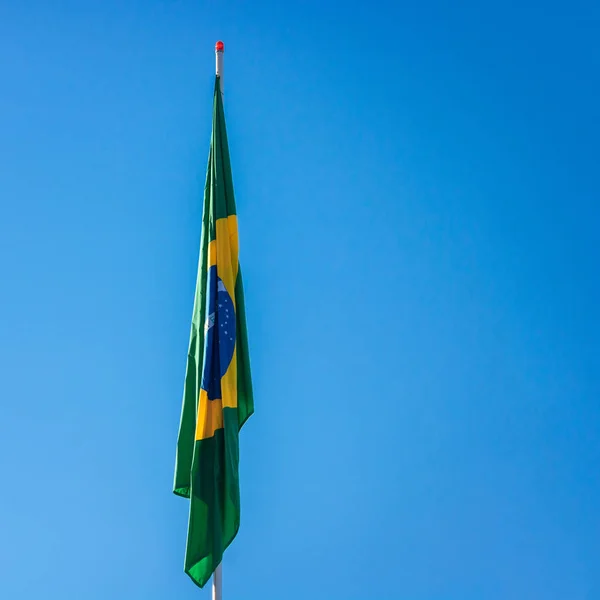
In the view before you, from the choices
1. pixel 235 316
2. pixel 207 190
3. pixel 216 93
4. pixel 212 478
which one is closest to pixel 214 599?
pixel 212 478

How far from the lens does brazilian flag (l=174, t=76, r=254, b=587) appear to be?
5176 mm

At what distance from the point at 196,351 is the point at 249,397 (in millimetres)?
451

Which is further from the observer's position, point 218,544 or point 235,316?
point 235,316

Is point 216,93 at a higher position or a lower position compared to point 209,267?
higher

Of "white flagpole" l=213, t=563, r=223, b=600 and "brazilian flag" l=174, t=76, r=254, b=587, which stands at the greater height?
"brazilian flag" l=174, t=76, r=254, b=587

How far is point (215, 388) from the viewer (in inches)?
211

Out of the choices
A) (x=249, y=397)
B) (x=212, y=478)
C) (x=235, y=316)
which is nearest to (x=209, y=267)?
(x=235, y=316)

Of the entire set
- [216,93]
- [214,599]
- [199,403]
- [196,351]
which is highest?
[216,93]

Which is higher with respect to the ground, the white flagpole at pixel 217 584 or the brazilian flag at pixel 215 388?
the brazilian flag at pixel 215 388

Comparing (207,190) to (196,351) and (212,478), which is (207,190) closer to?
(196,351)

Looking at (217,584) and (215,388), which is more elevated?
(215,388)

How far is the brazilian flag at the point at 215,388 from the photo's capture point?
518cm

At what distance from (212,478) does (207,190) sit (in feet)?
6.09

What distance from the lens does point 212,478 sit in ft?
17.2
